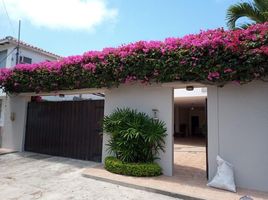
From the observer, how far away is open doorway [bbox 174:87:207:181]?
8.08 m

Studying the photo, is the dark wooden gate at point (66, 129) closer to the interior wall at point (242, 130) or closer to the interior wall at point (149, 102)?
the interior wall at point (149, 102)

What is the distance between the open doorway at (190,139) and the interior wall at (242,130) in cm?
67

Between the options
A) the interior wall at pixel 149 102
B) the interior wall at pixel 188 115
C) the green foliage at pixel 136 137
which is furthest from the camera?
the interior wall at pixel 188 115

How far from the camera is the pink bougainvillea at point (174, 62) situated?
5.97m

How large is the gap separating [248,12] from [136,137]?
20.0 feet

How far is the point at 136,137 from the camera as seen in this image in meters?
7.16

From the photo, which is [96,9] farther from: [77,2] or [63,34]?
[63,34]

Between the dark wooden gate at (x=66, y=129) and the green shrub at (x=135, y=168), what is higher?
the dark wooden gate at (x=66, y=129)

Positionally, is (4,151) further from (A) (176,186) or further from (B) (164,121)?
(A) (176,186)

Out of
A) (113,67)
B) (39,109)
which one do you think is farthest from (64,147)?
(113,67)

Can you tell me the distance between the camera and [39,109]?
11.4 m

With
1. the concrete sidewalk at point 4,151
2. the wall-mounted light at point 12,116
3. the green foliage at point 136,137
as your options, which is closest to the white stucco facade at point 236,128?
the green foliage at point 136,137

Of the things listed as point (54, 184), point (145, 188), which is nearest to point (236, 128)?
point (145, 188)

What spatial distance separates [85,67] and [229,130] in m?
5.06
